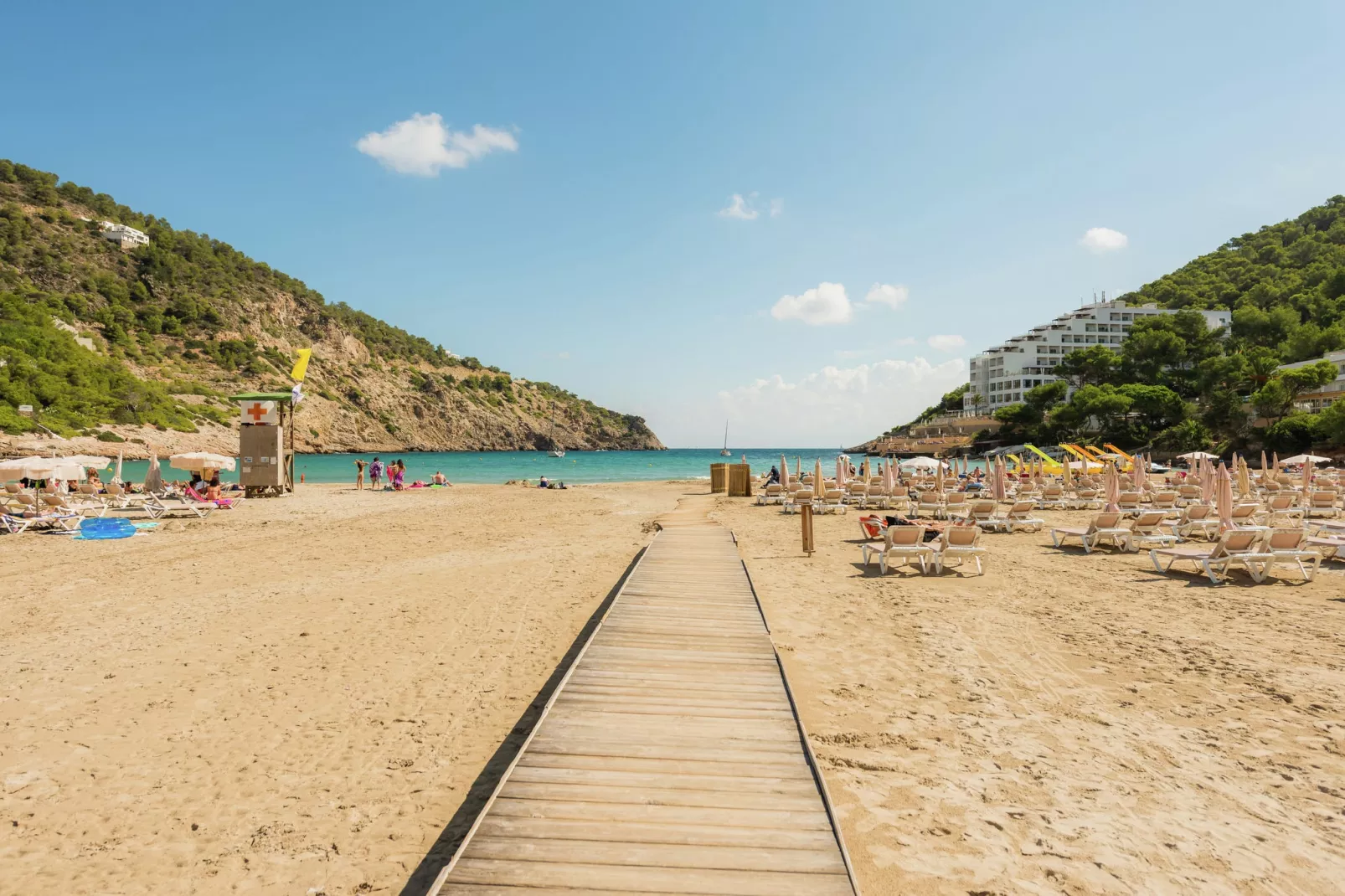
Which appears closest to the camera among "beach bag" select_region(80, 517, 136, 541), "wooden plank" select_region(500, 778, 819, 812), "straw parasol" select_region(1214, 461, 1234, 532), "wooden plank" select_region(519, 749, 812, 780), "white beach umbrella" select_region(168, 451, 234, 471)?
"wooden plank" select_region(500, 778, 819, 812)

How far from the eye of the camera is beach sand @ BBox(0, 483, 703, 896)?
3.35m

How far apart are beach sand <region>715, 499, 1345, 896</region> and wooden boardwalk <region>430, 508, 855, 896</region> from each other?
0.51 m

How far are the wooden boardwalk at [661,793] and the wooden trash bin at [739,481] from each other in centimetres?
1861

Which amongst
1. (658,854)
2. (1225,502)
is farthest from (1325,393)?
(658,854)

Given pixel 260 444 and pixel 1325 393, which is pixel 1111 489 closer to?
pixel 260 444

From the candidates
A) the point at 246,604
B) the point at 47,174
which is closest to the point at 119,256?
the point at 47,174

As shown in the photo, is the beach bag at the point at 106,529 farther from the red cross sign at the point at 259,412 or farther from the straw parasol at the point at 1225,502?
the straw parasol at the point at 1225,502

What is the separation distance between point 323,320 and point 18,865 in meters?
103

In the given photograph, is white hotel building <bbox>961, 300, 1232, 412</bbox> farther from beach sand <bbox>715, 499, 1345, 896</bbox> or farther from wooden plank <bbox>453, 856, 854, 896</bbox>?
wooden plank <bbox>453, 856, 854, 896</bbox>

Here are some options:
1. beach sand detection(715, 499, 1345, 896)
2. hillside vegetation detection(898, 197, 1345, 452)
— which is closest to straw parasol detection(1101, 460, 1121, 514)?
beach sand detection(715, 499, 1345, 896)

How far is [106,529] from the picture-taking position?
14.6m

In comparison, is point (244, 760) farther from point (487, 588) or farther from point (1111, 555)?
point (1111, 555)

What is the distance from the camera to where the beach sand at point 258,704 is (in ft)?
11.0

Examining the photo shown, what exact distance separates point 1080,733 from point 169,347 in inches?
3431
